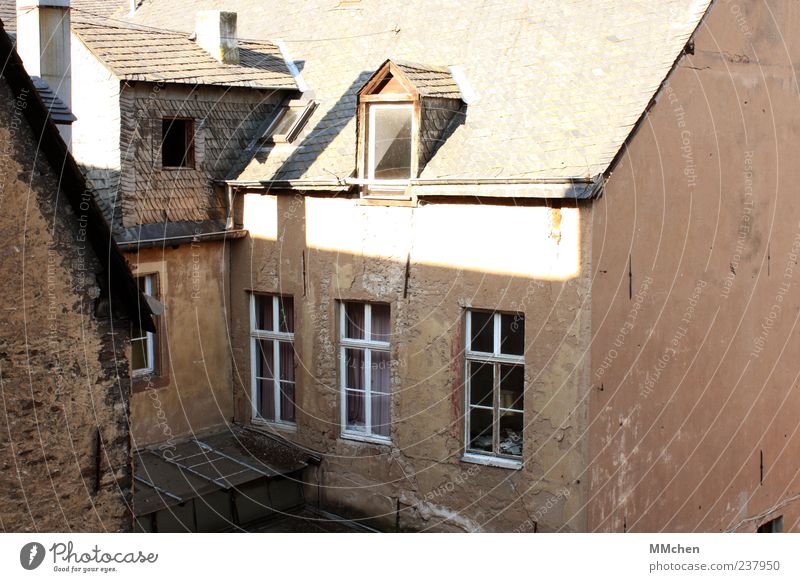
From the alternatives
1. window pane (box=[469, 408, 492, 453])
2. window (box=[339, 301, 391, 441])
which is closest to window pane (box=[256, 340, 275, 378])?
window (box=[339, 301, 391, 441])

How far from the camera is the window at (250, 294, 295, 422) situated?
53.5 ft

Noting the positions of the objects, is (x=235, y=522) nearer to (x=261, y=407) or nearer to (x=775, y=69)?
(x=261, y=407)

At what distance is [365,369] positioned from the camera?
15.5 metres

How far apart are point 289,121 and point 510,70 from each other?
3.38 meters

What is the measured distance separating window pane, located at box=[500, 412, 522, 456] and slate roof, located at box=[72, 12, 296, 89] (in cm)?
608

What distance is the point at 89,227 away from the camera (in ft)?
34.3

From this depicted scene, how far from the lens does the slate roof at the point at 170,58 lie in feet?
51.0

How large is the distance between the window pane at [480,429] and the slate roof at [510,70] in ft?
9.72

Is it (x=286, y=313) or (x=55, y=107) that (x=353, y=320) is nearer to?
(x=286, y=313)

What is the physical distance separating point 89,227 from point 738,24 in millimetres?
9485
